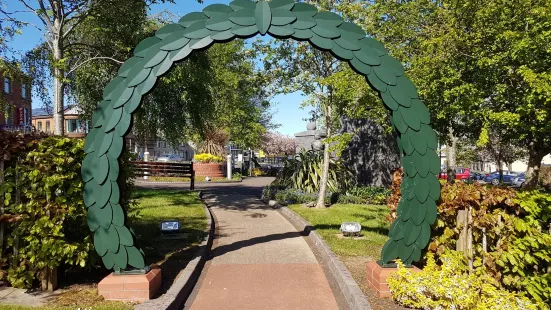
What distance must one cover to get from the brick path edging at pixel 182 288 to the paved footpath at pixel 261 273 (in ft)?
0.35

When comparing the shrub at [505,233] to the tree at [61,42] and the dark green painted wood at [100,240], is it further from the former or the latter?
the tree at [61,42]

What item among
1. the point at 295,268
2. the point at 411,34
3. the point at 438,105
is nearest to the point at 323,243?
the point at 295,268

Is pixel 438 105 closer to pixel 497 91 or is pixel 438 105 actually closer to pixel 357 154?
pixel 497 91

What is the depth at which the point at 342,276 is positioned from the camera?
5246 millimetres

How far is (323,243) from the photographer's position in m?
7.21

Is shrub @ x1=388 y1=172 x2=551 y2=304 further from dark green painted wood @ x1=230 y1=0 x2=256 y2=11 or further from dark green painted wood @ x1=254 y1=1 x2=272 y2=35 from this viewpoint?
dark green painted wood @ x1=230 y1=0 x2=256 y2=11

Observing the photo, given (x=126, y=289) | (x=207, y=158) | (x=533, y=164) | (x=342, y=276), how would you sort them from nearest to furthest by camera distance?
(x=126, y=289)
(x=342, y=276)
(x=533, y=164)
(x=207, y=158)

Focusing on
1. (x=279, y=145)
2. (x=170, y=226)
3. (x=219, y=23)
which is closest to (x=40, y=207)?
(x=219, y=23)

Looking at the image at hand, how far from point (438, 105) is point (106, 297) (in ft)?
26.7

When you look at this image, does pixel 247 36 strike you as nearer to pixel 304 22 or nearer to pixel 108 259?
pixel 304 22

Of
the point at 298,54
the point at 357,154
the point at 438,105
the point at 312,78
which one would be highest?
the point at 298,54

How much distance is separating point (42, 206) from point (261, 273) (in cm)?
320

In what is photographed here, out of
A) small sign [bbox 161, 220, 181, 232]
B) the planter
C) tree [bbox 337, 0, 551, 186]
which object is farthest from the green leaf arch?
the planter

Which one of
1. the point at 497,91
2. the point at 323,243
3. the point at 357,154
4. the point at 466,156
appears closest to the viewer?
the point at 323,243
